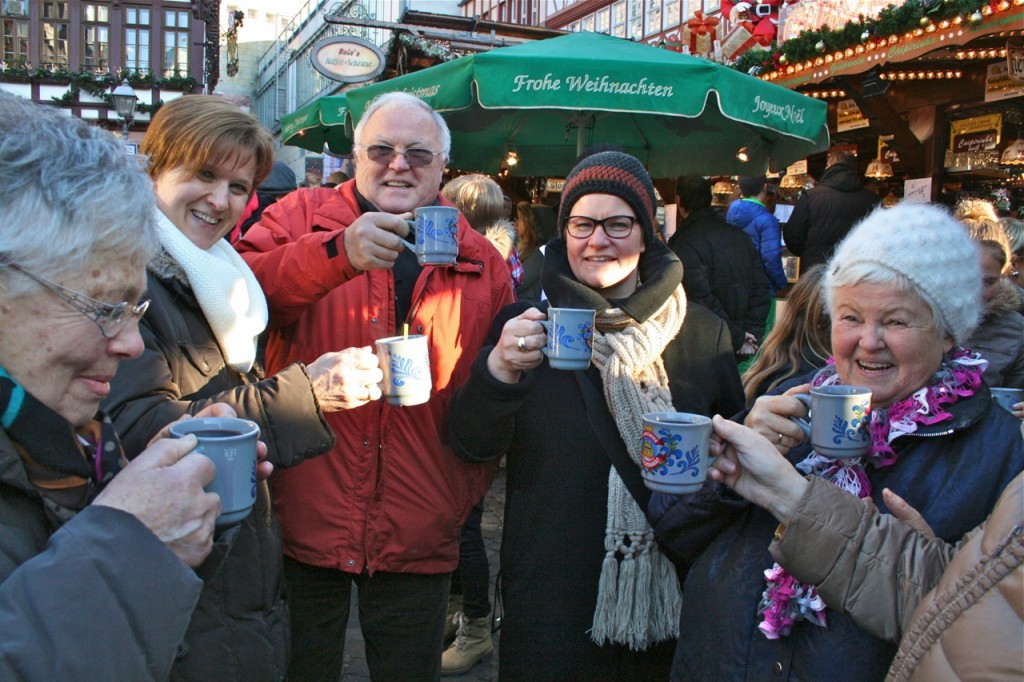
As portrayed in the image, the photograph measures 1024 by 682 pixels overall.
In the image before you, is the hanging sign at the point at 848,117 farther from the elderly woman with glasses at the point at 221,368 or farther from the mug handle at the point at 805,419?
the elderly woman with glasses at the point at 221,368

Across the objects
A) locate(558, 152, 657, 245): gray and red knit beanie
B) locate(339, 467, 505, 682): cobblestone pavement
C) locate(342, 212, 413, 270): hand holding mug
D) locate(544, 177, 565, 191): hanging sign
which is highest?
locate(544, 177, 565, 191): hanging sign

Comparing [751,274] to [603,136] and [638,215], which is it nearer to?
[603,136]

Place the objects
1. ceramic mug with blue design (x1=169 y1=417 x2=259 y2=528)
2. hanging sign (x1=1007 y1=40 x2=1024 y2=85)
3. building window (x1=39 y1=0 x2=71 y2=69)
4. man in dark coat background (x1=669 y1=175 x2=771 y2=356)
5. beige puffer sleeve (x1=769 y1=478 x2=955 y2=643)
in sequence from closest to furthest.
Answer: ceramic mug with blue design (x1=169 y1=417 x2=259 y2=528), beige puffer sleeve (x1=769 y1=478 x2=955 y2=643), man in dark coat background (x1=669 y1=175 x2=771 y2=356), hanging sign (x1=1007 y1=40 x2=1024 y2=85), building window (x1=39 y1=0 x2=71 y2=69)

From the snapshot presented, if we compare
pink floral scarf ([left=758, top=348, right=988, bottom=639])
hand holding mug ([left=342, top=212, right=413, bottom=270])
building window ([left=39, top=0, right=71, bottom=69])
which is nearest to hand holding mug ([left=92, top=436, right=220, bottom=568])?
hand holding mug ([left=342, top=212, right=413, bottom=270])

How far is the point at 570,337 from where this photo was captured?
214 cm

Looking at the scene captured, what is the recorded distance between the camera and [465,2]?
30.0 m

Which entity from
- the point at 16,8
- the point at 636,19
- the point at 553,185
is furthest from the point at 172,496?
the point at 16,8

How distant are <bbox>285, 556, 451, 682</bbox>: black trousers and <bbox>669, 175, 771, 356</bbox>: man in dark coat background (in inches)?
137

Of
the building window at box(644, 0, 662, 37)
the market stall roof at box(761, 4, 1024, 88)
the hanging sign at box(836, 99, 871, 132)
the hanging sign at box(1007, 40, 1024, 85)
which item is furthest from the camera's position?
the building window at box(644, 0, 662, 37)

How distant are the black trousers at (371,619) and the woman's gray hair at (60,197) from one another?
1449 mm

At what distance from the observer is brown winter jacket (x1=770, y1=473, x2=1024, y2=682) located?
3.82 ft

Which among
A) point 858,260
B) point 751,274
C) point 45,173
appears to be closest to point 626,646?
point 858,260

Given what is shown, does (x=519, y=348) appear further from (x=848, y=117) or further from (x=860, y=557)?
(x=848, y=117)

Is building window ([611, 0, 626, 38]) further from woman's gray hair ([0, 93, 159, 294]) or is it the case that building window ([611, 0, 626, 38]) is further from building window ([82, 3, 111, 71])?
building window ([82, 3, 111, 71])
